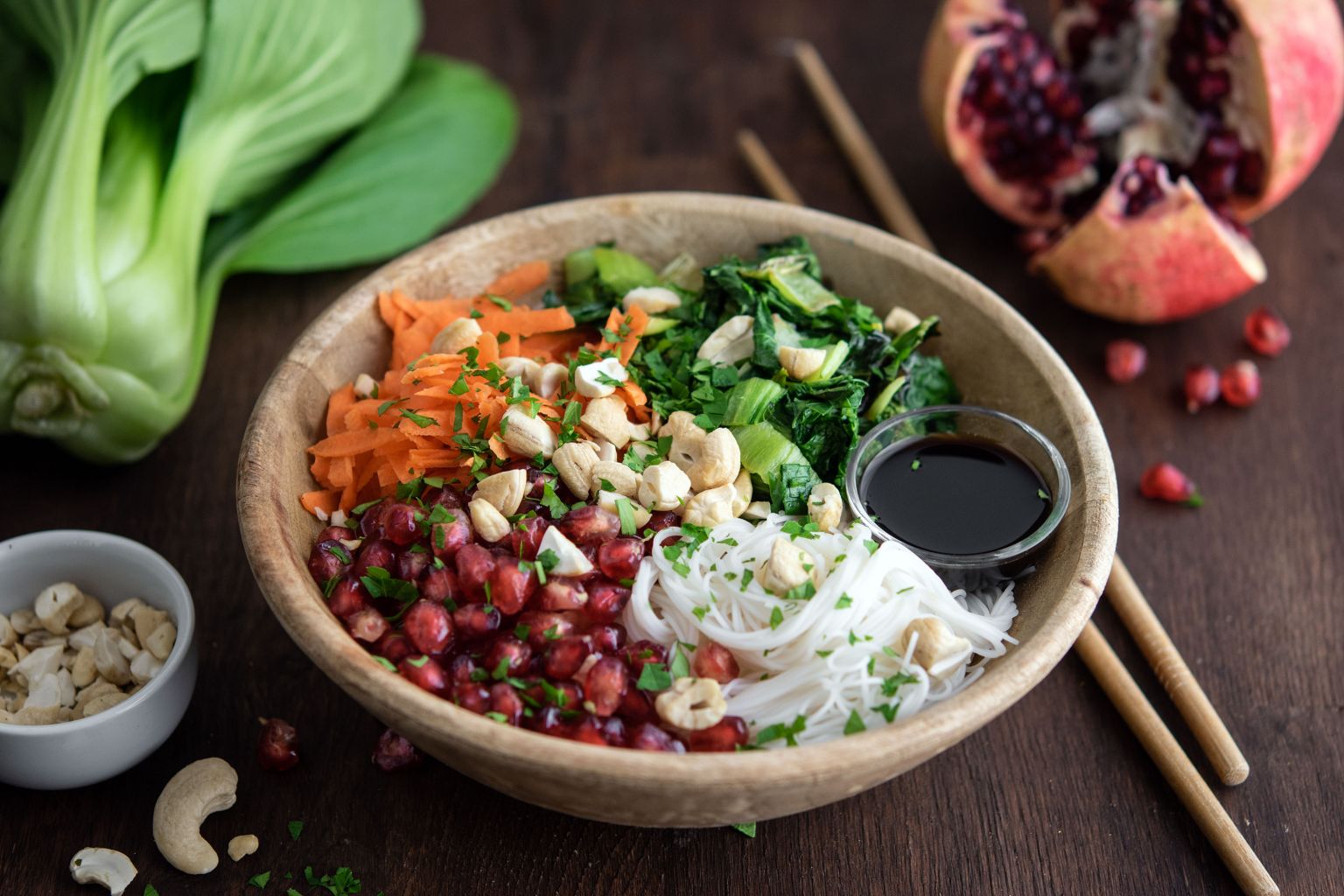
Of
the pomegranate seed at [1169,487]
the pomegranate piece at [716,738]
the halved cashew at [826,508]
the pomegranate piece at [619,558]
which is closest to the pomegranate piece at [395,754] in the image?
the pomegranate piece at [619,558]

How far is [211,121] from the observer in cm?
390

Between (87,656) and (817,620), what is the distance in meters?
1.75

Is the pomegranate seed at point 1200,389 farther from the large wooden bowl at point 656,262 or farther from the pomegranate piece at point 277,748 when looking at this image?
the pomegranate piece at point 277,748

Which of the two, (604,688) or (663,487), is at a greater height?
(663,487)

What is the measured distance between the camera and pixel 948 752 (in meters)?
2.95

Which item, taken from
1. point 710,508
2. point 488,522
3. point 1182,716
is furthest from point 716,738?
point 1182,716

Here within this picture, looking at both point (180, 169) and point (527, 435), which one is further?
point (180, 169)

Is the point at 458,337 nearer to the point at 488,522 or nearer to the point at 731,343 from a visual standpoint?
the point at 488,522

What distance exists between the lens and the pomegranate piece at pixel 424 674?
7.83 feet

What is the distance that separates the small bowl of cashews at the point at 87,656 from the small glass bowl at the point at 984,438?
1652mm

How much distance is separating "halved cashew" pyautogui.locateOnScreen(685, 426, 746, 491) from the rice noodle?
11 centimetres

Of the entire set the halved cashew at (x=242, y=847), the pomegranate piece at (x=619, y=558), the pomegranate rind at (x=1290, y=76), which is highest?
the pomegranate rind at (x=1290, y=76)

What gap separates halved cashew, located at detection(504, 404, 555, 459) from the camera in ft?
9.02

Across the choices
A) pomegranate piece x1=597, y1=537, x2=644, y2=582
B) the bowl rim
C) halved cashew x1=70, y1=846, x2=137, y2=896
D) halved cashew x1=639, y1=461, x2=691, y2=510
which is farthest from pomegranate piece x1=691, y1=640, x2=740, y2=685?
halved cashew x1=70, y1=846, x2=137, y2=896
